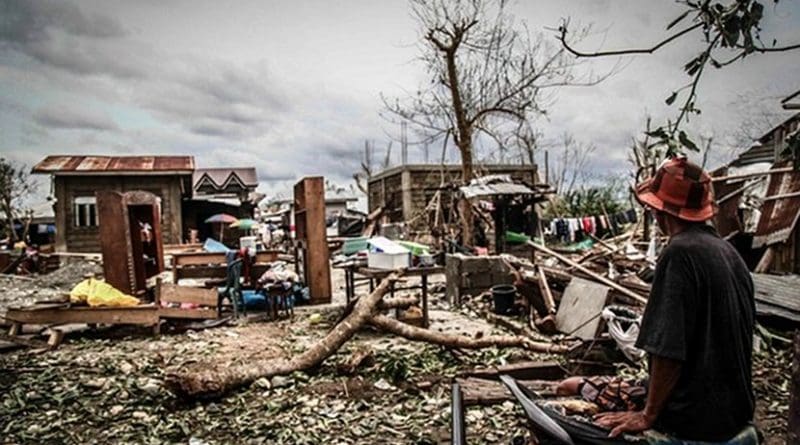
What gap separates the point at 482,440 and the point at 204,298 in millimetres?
5772

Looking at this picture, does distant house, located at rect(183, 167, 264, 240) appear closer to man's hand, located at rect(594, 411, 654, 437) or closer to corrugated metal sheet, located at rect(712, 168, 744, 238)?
corrugated metal sheet, located at rect(712, 168, 744, 238)

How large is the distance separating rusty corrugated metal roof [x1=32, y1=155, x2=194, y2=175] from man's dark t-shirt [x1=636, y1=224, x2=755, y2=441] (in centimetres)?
2255

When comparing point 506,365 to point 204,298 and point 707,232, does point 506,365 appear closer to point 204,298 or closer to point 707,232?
point 707,232

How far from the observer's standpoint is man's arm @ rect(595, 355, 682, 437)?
6.44 ft

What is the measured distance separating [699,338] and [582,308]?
5513 millimetres

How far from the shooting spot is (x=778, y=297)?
6.77 metres

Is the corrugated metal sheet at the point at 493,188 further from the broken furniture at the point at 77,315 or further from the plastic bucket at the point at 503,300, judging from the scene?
the broken furniture at the point at 77,315

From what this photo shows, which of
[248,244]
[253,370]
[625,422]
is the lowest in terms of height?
[253,370]

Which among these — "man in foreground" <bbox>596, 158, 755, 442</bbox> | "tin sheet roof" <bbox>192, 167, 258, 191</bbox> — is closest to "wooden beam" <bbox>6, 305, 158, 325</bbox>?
"man in foreground" <bbox>596, 158, 755, 442</bbox>

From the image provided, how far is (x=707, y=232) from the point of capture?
2059 mm

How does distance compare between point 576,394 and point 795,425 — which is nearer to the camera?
point 795,425

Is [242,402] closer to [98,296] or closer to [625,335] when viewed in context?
[98,296]

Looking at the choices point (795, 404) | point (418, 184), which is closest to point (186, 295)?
point (795, 404)

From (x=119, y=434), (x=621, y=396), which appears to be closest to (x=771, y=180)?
(x=621, y=396)
